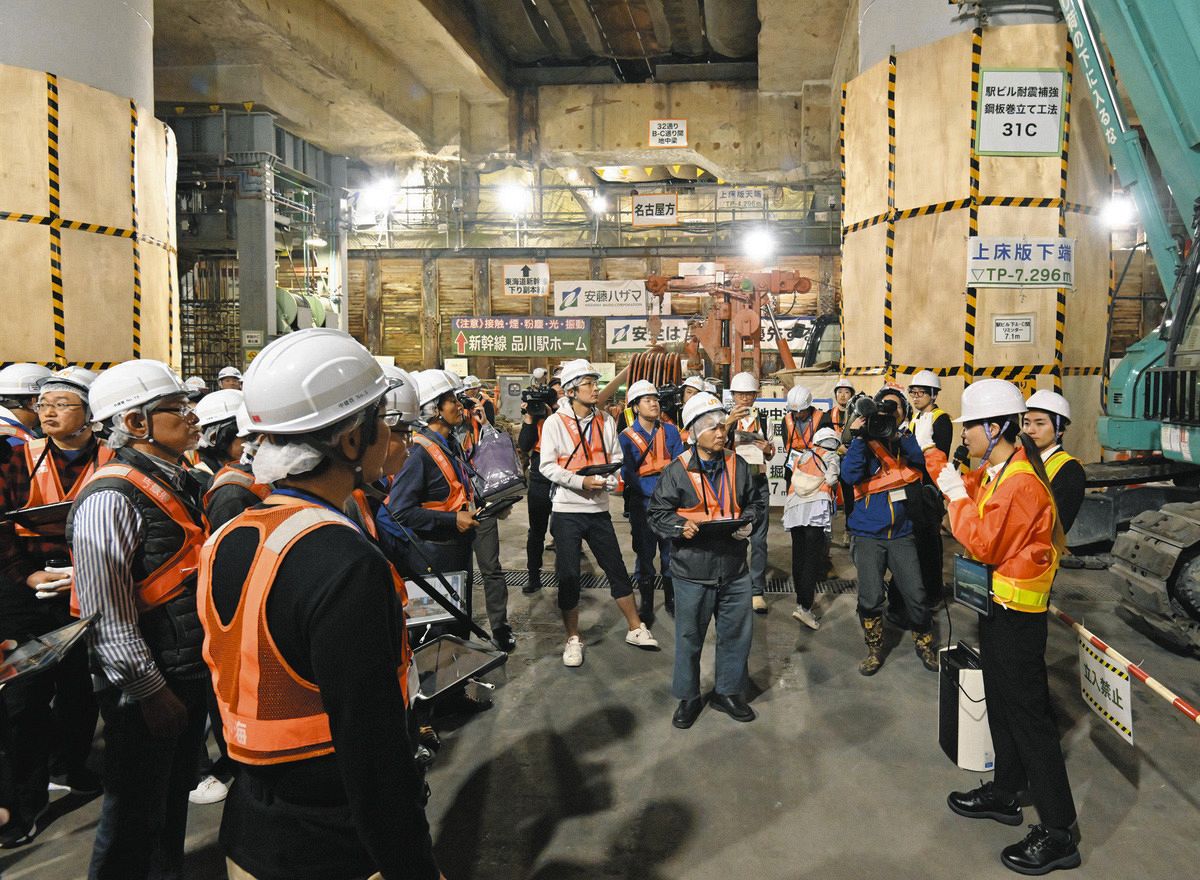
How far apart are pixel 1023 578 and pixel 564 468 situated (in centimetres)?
353

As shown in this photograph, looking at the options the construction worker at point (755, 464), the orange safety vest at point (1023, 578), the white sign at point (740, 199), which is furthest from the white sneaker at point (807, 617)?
the white sign at point (740, 199)

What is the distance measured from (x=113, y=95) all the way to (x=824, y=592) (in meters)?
9.43

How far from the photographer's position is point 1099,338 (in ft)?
28.9

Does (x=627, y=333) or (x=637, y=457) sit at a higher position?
(x=627, y=333)

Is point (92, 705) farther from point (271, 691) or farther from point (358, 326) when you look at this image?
point (358, 326)

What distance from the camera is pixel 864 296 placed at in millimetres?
9273

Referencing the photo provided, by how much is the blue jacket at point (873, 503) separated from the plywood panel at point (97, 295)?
7908mm

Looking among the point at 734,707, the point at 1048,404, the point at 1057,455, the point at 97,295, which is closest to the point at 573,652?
the point at 734,707

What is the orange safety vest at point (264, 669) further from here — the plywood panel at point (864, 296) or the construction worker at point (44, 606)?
the plywood panel at point (864, 296)

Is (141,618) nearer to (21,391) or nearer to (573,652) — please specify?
(573,652)

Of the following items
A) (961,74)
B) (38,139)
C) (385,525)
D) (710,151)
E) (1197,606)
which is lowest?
(1197,606)

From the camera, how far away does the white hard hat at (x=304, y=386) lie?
1.75 m

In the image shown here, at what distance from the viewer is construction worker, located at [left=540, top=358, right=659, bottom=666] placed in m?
6.02

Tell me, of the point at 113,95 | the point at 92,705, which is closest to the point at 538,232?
the point at 113,95
